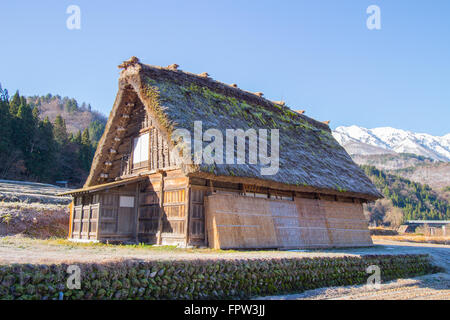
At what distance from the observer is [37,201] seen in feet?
70.7

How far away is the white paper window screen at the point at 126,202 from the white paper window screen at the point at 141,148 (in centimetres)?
157

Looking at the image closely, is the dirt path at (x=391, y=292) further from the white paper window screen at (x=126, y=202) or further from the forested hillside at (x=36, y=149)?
the forested hillside at (x=36, y=149)

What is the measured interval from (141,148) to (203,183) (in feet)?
12.1

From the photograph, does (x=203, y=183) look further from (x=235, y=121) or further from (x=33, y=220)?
(x=33, y=220)

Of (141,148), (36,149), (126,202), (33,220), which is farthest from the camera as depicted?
(36,149)

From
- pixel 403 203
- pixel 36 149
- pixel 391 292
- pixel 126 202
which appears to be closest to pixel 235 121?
pixel 126 202

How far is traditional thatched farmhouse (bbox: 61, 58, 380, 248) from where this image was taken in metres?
10.6

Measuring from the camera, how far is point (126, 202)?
41.1ft

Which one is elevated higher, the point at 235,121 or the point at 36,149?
the point at 36,149

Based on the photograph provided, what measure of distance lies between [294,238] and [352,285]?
9.53 ft

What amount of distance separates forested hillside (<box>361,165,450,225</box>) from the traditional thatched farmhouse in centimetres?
4404

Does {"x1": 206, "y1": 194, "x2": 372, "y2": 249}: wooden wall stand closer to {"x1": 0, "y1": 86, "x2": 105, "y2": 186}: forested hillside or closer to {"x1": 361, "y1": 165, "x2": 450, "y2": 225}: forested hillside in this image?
{"x1": 0, "y1": 86, "x2": 105, "y2": 186}: forested hillside

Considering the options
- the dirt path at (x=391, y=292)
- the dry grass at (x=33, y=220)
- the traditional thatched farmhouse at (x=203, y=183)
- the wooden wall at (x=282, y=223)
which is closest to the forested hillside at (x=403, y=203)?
the wooden wall at (x=282, y=223)
